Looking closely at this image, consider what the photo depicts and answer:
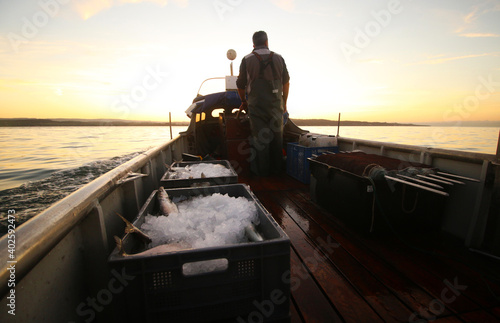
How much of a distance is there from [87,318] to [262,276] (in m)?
0.84

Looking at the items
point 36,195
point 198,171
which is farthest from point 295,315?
point 36,195

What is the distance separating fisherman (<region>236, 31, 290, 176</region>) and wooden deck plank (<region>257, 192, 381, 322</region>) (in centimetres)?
210

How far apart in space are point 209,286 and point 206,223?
527 millimetres

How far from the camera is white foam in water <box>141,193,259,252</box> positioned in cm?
123

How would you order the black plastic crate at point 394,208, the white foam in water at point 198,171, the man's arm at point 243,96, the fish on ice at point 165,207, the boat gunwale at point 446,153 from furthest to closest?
the man's arm at point 243,96 < the white foam in water at point 198,171 < the black plastic crate at point 394,208 < the boat gunwale at point 446,153 < the fish on ice at point 165,207

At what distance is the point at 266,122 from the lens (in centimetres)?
406

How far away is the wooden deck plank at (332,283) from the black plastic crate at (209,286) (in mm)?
551

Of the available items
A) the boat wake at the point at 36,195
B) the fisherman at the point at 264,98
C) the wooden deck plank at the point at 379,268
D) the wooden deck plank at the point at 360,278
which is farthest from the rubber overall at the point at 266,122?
the boat wake at the point at 36,195

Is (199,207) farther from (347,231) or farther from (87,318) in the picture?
(347,231)

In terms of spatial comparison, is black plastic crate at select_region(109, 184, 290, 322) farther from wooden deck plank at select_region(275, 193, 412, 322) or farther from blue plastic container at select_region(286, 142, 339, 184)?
blue plastic container at select_region(286, 142, 339, 184)

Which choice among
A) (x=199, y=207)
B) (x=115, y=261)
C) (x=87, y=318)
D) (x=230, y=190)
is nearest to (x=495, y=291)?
(x=230, y=190)

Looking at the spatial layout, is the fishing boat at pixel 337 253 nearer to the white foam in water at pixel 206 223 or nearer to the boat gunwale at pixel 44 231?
the boat gunwale at pixel 44 231

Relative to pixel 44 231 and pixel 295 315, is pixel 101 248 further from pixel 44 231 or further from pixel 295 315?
pixel 295 315

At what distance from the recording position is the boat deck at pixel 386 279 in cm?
132
